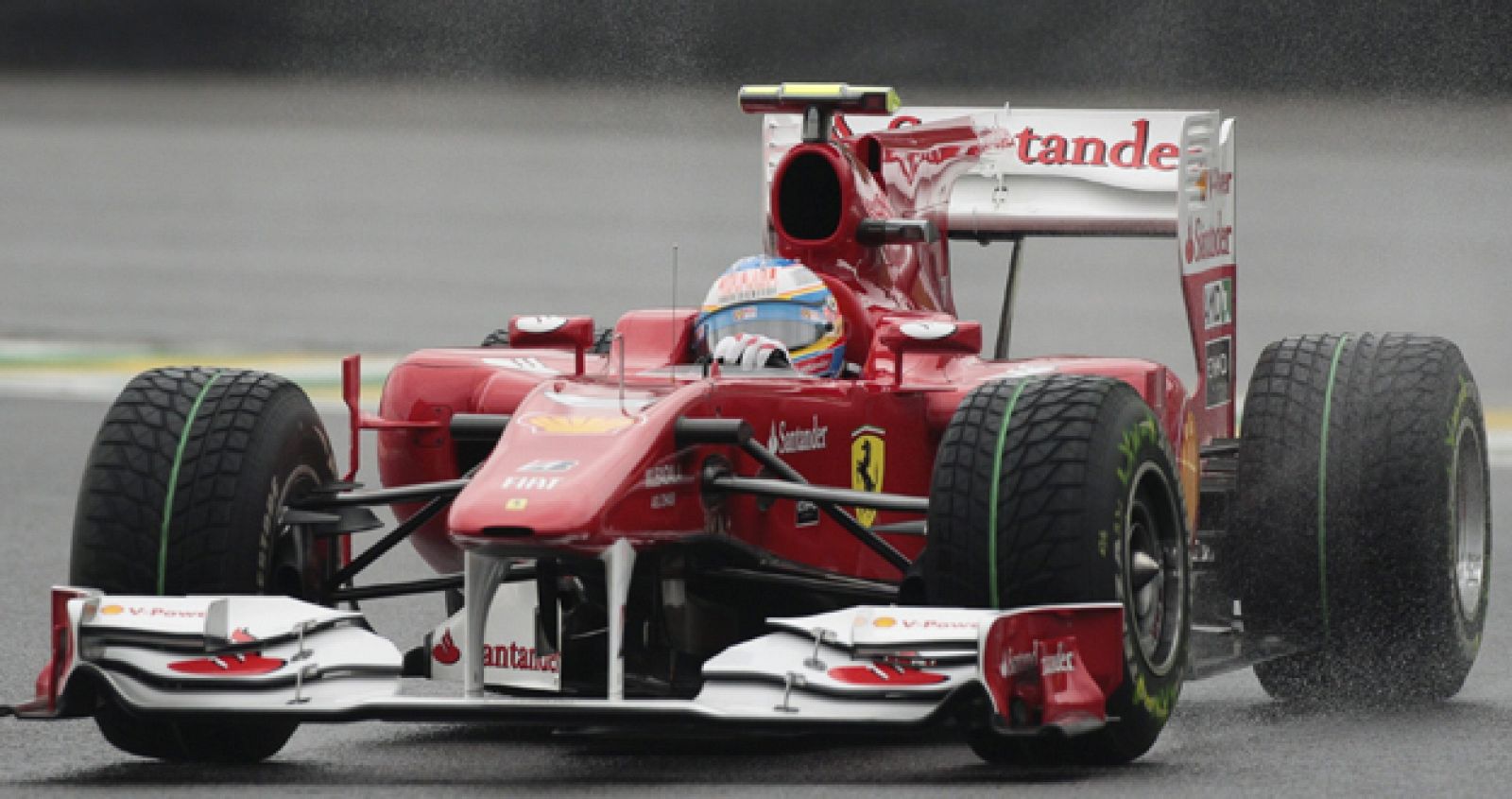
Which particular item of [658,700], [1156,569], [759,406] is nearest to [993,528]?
[1156,569]

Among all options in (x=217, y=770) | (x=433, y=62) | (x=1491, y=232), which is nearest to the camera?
(x=217, y=770)

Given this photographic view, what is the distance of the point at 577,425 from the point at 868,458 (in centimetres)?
122

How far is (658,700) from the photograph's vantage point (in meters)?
7.36

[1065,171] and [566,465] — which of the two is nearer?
[566,465]

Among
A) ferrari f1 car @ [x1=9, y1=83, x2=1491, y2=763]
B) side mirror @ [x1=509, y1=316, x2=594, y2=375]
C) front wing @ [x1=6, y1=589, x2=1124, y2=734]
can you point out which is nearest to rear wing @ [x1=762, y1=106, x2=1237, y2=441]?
ferrari f1 car @ [x1=9, y1=83, x2=1491, y2=763]

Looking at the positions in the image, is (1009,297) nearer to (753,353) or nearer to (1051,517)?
(753,353)

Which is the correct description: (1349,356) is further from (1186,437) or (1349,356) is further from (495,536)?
(495,536)

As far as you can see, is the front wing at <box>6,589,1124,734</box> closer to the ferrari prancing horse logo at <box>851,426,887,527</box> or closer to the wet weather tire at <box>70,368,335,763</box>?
the wet weather tire at <box>70,368,335,763</box>

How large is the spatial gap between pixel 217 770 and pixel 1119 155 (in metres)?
4.93

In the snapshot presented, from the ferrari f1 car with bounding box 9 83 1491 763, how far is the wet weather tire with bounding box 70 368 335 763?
0.01m

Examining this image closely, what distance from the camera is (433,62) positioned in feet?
123

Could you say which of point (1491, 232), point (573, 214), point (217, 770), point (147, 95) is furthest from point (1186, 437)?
point (147, 95)

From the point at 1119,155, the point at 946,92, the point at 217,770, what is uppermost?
the point at 946,92

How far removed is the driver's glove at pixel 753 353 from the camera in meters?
8.73
